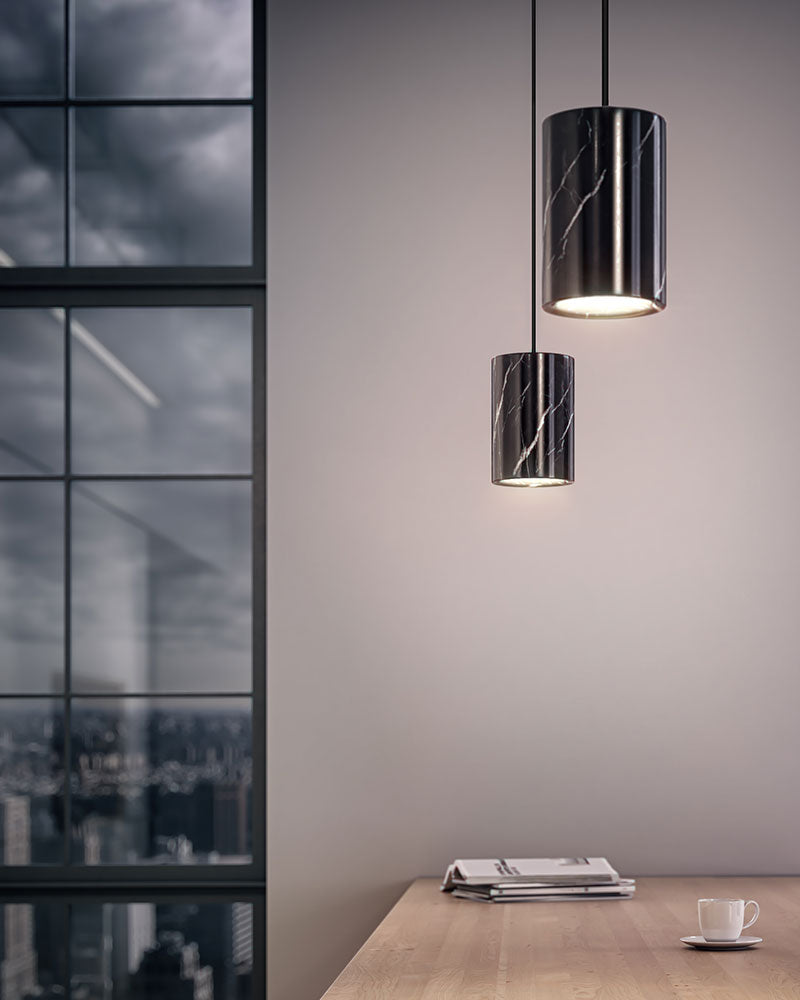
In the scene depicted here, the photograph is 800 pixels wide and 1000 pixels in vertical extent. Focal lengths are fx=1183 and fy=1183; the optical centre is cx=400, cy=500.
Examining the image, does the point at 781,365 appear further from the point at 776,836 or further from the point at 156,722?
the point at 156,722

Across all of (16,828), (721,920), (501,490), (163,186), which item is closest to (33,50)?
(163,186)

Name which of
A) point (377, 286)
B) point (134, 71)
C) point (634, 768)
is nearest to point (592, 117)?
point (377, 286)

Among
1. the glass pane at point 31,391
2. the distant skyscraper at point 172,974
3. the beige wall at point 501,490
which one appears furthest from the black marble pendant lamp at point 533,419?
the distant skyscraper at point 172,974

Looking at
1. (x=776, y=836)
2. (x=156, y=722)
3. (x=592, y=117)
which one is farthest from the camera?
(x=156, y=722)

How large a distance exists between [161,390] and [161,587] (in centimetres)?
60

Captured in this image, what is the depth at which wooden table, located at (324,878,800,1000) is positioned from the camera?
Result: 197 cm

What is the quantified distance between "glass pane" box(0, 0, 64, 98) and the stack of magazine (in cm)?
262

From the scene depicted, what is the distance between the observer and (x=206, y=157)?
11.9ft

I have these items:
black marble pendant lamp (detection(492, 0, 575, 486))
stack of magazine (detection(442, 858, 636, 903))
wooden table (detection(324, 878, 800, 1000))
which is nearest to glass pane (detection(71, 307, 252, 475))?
black marble pendant lamp (detection(492, 0, 575, 486))

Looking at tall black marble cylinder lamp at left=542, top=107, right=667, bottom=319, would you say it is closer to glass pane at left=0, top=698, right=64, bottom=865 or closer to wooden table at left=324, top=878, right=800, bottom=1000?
wooden table at left=324, top=878, right=800, bottom=1000

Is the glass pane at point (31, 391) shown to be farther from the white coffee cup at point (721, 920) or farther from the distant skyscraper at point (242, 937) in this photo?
the white coffee cup at point (721, 920)

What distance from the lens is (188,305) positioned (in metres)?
3.57

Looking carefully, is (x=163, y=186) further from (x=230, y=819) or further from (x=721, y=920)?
(x=721, y=920)

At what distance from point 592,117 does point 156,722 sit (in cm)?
240
